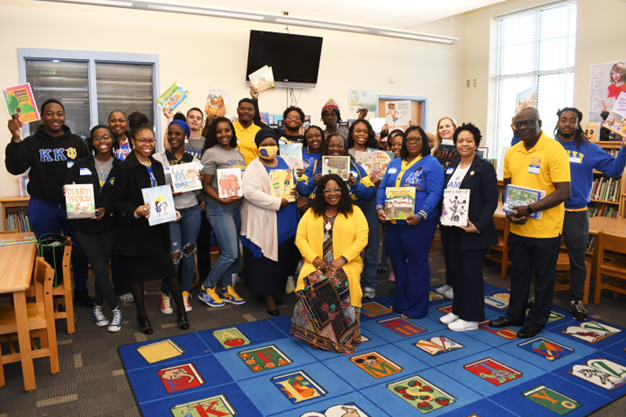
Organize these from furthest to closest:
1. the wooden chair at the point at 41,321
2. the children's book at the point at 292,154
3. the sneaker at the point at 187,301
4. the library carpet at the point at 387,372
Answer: the sneaker at the point at 187,301
the children's book at the point at 292,154
the wooden chair at the point at 41,321
the library carpet at the point at 387,372

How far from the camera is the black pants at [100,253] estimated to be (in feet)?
11.6

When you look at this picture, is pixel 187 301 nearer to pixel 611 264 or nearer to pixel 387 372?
pixel 387 372

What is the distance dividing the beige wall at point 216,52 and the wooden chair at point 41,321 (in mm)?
3674

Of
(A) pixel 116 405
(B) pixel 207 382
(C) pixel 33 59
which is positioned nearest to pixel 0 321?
(A) pixel 116 405

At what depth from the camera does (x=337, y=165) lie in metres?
3.75

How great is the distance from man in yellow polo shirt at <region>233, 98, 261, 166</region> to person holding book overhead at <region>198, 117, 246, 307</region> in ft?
0.93

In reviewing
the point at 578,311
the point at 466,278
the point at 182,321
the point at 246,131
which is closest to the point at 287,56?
the point at 246,131

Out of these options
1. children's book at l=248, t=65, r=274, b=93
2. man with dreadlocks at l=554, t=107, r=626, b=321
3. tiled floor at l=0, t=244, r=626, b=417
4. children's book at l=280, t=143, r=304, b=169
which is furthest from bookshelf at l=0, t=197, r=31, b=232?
man with dreadlocks at l=554, t=107, r=626, b=321

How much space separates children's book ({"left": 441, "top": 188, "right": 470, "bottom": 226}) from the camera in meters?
3.40

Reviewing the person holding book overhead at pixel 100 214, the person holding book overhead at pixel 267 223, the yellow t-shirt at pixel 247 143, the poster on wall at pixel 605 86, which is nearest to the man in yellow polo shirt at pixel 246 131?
the yellow t-shirt at pixel 247 143

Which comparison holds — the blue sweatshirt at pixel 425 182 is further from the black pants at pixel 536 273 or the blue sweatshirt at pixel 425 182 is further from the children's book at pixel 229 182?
the children's book at pixel 229 182

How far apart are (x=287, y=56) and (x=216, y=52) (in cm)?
118

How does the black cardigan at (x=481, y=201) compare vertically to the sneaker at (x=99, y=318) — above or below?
above

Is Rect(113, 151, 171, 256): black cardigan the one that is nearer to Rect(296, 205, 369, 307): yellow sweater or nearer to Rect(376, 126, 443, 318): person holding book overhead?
Rect(296, 205, 369, 307): yellow sweater
